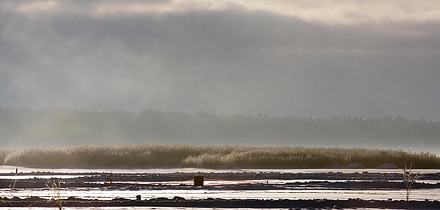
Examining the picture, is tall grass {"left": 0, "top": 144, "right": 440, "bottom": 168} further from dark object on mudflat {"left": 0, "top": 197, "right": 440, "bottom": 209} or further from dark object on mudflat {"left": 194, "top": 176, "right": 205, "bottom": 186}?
dark object on mudflat {"left": 0, "top": 197, "right": 440, "bottom": 209}

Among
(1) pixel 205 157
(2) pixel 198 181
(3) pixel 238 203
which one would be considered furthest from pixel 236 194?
(1) pixel 205 157

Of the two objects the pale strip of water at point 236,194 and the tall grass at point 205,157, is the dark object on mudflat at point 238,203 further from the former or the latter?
the tall grass at point 205,157

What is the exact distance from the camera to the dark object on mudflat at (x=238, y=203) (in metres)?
24.5

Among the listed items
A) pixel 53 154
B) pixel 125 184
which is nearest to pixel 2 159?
pixel 53 154

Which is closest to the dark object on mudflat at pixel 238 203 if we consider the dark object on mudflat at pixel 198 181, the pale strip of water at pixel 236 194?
the pale strip of water at pixel 236 194

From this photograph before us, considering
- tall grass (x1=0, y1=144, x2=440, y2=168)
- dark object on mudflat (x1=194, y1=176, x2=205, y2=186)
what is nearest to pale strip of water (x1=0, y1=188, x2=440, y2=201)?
dark object on mudflat (x1=194, y1=176, x2=205, y2=186)

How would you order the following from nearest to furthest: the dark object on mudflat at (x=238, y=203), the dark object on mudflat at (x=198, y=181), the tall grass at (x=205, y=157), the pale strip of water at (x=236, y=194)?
1. the dark object on mudflat at (x=238, y=203)
2. the pale strip of water at (x=236, y=194)
3. the dark object on mudflat at (x=198, y=181)
4. the tall grass at (x=205, y=157)

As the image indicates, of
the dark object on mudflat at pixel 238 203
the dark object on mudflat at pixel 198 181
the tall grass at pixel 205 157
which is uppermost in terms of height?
the tall grass at pixel 205 157

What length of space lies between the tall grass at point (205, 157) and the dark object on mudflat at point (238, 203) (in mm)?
32859

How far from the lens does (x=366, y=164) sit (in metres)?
60.1

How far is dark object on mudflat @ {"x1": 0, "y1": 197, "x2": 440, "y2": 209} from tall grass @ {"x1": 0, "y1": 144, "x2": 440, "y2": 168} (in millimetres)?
32859

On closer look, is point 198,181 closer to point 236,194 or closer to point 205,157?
point 236,194

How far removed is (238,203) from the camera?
25.3 m

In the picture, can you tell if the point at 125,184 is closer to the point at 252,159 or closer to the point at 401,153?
the point at 252,159
